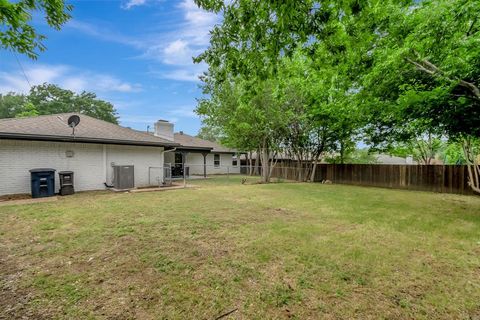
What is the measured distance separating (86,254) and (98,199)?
207 inches

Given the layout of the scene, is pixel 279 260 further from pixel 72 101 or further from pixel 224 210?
pixel 72 101

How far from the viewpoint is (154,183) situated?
40.8 feet

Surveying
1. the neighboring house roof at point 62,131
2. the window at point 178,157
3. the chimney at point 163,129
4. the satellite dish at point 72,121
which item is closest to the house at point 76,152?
the neighboring house roof at point 62,131

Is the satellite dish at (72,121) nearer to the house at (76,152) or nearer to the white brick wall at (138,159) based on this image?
the house at (76,152)

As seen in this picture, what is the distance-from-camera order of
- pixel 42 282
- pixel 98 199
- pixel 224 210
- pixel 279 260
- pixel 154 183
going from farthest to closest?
pixel 154 183, pixel 98 199, pixel 224 210, pixel 279 260, pixel 42 282

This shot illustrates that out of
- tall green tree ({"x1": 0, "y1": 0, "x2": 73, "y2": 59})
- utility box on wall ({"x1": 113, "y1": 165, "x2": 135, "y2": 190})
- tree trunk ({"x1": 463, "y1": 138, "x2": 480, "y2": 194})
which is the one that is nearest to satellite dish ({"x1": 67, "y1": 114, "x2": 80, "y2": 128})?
utility box on wall ({"x1": 113, "y1": 165, "x2": 135, "y2": 190})

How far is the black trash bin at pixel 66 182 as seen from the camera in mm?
Result: 8961

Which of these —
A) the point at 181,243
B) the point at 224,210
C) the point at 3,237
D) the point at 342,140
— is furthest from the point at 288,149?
the point at 3,237

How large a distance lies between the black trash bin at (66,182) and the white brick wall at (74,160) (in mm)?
564

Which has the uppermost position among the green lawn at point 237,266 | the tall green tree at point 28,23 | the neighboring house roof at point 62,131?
the tall green tree at point 28,23

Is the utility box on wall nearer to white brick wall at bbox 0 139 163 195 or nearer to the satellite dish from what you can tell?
white brick wall at bbox 0 139 163 195

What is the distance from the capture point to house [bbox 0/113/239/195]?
28.0 feet

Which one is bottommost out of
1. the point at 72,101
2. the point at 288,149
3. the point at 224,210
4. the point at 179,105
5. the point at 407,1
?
the point at 224,210

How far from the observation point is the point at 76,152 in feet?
32.4
